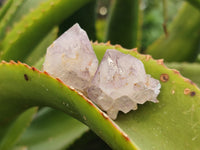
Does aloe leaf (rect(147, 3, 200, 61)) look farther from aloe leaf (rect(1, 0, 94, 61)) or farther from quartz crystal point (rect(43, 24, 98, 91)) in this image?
quartz crystal point (rect(43, 24, 98, 91))

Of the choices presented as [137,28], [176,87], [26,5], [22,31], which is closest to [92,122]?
[176,87]

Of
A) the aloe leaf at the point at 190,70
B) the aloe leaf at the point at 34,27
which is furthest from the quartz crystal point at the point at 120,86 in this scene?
the aloe leaf at the point at 190,70

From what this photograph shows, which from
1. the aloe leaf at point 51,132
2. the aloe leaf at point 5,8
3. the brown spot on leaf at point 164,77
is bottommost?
the aloe leaf at point 51,132

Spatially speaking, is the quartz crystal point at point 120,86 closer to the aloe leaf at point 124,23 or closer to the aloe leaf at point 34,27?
the aloe leaf at point 34,27

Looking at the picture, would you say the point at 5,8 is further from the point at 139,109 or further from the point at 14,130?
the point at 139,109

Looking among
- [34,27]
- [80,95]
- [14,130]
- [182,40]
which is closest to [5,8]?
[34,27]
